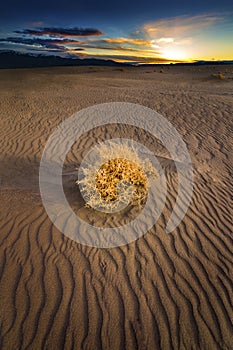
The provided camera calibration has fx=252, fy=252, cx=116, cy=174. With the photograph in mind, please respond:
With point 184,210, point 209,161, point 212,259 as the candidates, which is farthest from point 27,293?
point 209,161

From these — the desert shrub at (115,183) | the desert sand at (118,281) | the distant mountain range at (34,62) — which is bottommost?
the desert sand at (118,281)

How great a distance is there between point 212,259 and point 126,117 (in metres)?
8.48

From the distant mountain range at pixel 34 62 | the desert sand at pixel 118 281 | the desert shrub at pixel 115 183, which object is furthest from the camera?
the distant mountain range at pixel 34 62

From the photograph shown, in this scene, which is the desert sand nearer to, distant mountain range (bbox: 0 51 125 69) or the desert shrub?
the desert shrub

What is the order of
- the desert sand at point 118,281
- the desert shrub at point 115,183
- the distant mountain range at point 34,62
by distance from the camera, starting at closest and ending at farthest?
the desert sand at point 118,281 < the desert shrub at point 115,183 < the distant mountain range at point 34,62

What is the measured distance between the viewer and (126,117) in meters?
11.3

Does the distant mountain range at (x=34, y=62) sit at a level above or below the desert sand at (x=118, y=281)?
above

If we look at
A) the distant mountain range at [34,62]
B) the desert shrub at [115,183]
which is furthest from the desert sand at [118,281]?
the distant mountain range at [34,62]

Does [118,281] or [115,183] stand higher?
[115,183]

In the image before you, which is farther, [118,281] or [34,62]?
[34,62]

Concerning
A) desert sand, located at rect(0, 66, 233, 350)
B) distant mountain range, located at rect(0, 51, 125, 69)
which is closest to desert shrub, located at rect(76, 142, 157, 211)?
desert sand, located at rect(0, 66, 233, 350)

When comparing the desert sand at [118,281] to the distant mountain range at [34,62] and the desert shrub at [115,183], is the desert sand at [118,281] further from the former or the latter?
the distant mountain range at [34,62]

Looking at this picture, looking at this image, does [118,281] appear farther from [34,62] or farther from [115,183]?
[34,62]

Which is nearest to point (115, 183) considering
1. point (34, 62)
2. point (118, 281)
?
point (118, 281)
